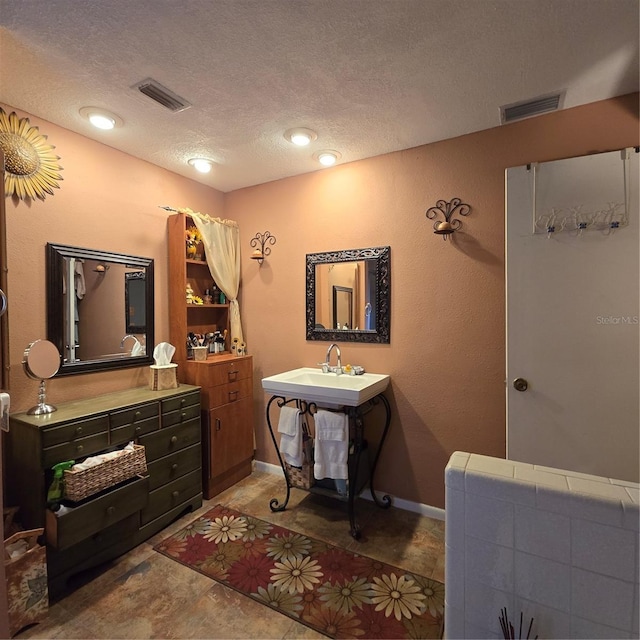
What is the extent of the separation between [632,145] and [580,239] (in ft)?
2.12

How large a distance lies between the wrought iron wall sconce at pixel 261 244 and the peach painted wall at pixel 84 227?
66 cm

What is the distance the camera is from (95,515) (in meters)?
1.78

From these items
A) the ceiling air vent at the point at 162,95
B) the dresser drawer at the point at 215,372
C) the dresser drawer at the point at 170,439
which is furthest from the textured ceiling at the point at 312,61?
the dresser drawer at the point at 170,439

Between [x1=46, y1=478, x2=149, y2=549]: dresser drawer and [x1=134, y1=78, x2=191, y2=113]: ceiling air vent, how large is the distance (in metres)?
2.15

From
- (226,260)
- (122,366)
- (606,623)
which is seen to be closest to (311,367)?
(226,260)

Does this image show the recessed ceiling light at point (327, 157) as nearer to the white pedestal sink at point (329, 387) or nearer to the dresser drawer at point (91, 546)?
the white pedestal sink at point (329, 387)

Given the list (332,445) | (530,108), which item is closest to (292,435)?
(332,445)

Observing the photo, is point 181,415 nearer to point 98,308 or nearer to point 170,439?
point 170,439

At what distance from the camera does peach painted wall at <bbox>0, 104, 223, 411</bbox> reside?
197 centimetres

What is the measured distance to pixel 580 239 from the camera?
1764 mm

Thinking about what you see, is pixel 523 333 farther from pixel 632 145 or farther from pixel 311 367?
pixel 311 367

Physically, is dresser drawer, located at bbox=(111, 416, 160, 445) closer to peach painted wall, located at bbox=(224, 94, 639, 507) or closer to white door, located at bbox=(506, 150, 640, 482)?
peach painted wall, located at bbox=(224, 94, 639, 507)

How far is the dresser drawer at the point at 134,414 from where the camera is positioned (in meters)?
2.01

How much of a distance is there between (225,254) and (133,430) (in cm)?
161
